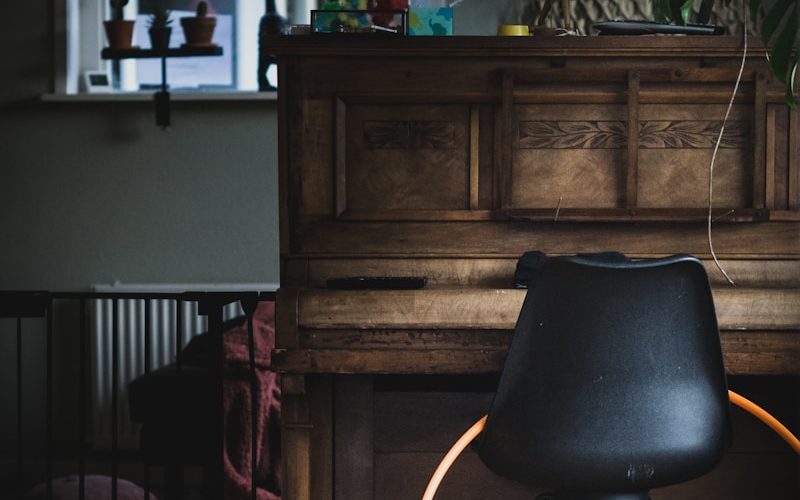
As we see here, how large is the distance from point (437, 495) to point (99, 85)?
8.44 feet

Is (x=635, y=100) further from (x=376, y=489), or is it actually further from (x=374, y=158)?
(x=376, y=489)

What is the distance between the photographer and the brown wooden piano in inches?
92.4

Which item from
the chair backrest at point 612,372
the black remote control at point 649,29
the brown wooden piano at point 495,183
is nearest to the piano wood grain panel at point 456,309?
the brown wooden piano at point 495,183

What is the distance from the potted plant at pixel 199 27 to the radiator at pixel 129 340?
101 centimetres

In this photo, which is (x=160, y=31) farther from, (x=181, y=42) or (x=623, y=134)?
(x=623, y=134)

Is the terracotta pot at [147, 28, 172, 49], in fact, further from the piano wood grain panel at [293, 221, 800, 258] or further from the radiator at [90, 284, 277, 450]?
the piano wood grain panel at [293, 221, 800, 258]

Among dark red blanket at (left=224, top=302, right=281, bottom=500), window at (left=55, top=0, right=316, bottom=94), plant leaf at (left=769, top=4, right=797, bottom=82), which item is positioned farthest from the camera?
window at (left=55, top=0, right=316, bottom=94)

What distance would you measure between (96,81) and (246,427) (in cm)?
181

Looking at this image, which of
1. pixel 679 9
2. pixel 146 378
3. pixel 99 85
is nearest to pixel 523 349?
pixel 679 9

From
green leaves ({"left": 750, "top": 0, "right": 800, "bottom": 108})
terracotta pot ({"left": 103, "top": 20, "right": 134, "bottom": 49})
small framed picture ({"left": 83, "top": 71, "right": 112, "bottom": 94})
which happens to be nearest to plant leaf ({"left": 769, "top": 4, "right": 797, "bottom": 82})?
green leaves ({"left": 750, "top": 0, "right": 800, "bottom": 108})

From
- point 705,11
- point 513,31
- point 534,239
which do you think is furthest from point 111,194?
point 705,11

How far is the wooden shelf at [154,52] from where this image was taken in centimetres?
407

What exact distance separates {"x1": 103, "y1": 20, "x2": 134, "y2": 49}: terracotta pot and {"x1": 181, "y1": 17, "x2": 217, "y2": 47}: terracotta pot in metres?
0.22

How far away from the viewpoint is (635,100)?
7.68 feet
